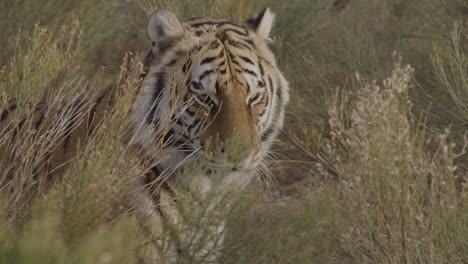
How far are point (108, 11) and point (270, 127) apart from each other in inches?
136

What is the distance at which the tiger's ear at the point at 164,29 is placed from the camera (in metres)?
3.88

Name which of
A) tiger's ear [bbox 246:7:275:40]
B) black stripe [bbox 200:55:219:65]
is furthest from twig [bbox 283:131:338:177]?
black stripe [bbox 200:55:219:65]

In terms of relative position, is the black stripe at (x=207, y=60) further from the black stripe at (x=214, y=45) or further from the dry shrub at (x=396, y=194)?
the dry shrub at (x=396, y=194)

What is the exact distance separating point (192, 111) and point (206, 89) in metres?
0.15

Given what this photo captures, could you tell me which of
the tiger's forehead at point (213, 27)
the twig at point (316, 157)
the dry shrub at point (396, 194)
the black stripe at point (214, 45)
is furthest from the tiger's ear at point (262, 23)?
the dry shrub at point (396, 194)

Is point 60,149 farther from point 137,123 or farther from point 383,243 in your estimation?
point 383,243

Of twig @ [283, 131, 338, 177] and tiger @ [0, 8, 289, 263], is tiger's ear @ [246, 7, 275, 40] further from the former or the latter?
twig @ [283, 131, 338, 177]


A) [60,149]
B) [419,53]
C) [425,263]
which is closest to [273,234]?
[425,263]

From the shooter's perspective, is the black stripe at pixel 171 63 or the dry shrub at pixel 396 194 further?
the black stripe at pixel 171 63

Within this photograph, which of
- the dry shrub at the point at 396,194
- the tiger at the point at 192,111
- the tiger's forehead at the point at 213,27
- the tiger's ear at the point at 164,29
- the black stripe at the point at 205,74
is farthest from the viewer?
the tiger's forehead at the point at 213,27

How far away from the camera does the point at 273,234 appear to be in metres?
3.27

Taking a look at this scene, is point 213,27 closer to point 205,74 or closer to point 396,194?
point 205,74

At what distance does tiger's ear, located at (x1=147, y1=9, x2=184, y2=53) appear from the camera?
3.88m

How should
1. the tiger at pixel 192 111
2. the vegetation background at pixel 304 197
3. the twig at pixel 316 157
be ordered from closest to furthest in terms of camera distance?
the vegetation background at pixel 304 197 → the tiger at pixel 192 111 → the twig at pixel 316 157
